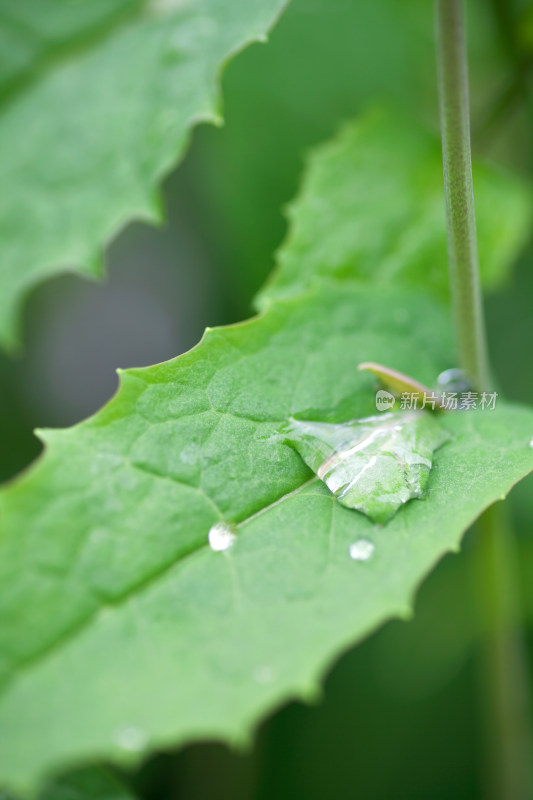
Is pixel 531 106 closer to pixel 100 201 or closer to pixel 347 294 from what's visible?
pixel 347 294

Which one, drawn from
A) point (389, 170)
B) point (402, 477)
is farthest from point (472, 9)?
point (402, 477)

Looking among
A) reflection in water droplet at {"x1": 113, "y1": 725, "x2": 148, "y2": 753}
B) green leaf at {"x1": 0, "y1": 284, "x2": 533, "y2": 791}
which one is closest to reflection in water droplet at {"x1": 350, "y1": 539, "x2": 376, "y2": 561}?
green leaf at {"x1": 0, "y1": 284, "x2": 533, "y2": 791}

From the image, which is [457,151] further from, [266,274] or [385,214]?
[266,274]

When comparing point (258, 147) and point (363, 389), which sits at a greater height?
point (258, 147)

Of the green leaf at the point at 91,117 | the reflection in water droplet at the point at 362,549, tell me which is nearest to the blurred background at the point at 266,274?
the green leaf at the point at 91,117

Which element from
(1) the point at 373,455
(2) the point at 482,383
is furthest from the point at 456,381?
(1) the point at 373,455

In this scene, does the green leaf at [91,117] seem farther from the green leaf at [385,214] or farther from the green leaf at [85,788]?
the green leaf at [85,788]
